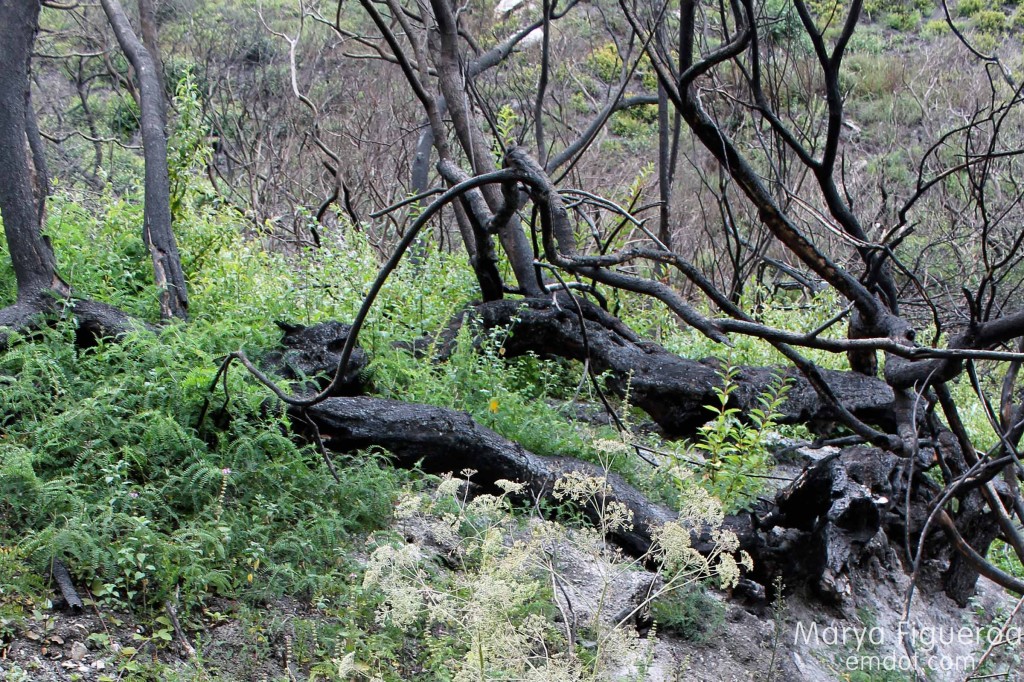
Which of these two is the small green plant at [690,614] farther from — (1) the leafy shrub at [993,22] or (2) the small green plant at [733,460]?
(1) the leafy shrub at [993,22]

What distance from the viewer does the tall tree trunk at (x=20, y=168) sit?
4.16 metres

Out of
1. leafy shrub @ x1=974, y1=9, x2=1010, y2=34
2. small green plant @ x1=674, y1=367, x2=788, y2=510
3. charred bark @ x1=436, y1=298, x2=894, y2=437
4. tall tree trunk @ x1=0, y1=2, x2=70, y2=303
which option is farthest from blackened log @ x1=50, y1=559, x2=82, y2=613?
leafy shrub @ x1=974, y1=9, x2=1010, y2=34

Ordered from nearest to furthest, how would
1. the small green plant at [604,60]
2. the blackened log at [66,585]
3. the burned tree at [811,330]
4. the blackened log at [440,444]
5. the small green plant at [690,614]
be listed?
the burned tree at [811,330]
the blackened log at [66,585]
the small green plant at [690,614]
the blackened log at [440,444]
the small green plant at [604,60]

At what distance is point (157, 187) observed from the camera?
5.16 metres

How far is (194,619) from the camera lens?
2.94 meters

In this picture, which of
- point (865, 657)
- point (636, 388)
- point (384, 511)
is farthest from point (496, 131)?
point (865, 657)

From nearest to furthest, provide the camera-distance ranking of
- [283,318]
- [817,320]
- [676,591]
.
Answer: [676,591], [283,318], [817,320]

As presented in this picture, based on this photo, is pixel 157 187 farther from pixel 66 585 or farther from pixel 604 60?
pixel 604 60

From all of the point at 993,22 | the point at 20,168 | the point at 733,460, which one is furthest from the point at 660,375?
the point at 993,22

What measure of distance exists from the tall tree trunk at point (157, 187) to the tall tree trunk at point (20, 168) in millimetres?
681

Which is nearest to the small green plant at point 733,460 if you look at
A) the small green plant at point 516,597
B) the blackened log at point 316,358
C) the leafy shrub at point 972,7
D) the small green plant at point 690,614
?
the small green plant at point 690,614

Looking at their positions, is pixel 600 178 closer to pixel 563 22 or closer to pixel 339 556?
pixel 563 22

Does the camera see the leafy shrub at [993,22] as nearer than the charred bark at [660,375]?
No

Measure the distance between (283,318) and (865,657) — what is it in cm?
345
